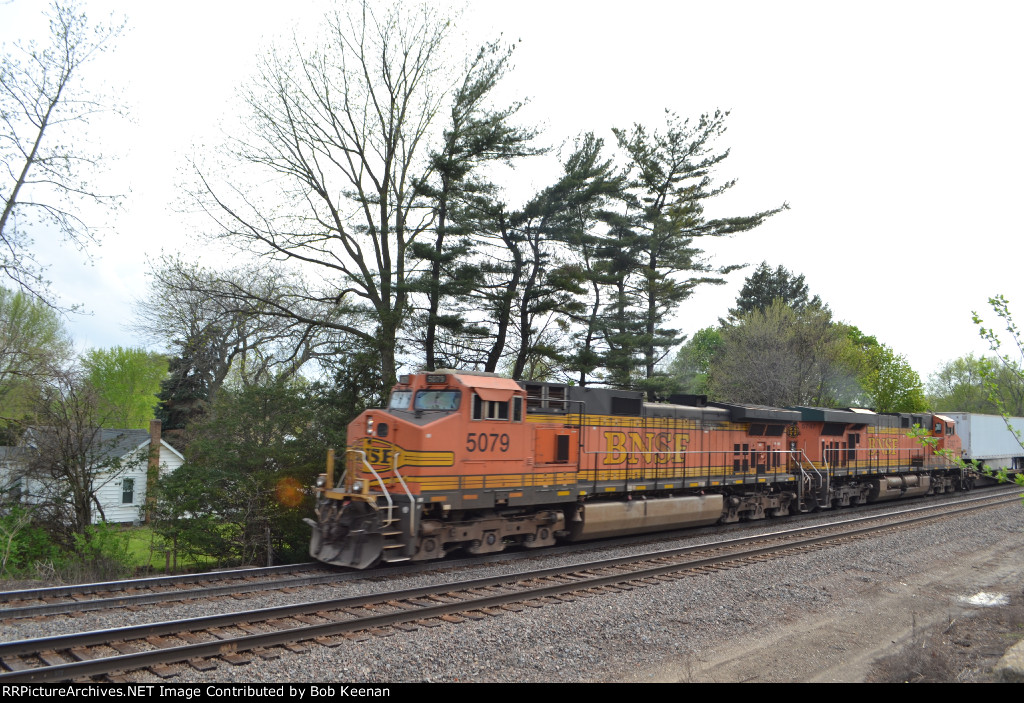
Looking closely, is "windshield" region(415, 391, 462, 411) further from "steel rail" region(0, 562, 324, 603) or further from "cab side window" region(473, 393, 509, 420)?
"steel rail" region(0, 562, 324, 603)

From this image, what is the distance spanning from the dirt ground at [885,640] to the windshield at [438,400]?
5633 mm

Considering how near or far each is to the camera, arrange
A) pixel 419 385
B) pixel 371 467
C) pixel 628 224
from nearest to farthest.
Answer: pixel 371 467
pixel 419 385
pixel 628 224

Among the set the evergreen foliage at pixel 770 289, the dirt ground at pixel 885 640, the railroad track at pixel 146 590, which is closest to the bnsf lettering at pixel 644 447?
the dirt ground at pixel 885 640

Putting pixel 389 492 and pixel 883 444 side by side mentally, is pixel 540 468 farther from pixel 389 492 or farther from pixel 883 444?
pixel 883 444

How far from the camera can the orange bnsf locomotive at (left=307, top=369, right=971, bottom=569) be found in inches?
419

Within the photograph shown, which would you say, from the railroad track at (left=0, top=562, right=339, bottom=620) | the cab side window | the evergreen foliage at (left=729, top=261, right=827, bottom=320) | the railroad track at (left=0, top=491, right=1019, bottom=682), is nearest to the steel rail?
the railroad track at (left=0, top=562, right=339, bottom=620)

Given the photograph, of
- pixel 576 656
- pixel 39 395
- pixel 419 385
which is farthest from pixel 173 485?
pixel 576 656

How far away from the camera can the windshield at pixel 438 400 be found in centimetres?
1119

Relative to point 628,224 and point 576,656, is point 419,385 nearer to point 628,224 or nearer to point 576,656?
point 576,656

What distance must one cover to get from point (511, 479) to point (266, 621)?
5168 mm

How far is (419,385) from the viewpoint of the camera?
11.7m

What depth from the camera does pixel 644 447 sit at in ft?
48.0

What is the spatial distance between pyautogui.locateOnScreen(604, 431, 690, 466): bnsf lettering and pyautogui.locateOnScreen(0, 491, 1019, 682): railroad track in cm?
234
